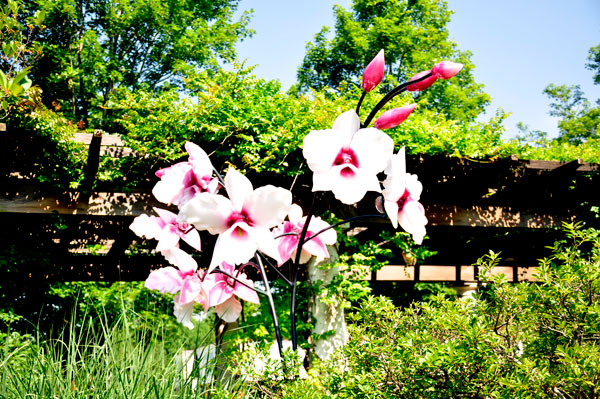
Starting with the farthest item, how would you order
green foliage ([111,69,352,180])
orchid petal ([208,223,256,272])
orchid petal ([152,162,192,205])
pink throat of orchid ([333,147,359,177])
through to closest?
green foliage ([111,69,352,180]), orchid petal ([152,162,192,205]), pink throat of orchid ([333,147,359,177]), orchid petal ([208,223,256,272])

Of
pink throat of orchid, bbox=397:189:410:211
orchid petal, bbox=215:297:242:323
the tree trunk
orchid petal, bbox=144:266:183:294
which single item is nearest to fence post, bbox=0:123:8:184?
the tree trunk

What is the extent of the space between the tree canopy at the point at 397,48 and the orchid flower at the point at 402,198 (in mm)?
11670

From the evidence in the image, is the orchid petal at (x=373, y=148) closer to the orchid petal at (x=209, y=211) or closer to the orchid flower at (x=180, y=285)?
the orchid petal at (x=209, y=211)

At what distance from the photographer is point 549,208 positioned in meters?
5.08


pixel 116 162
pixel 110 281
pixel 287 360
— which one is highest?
pixel 116 162

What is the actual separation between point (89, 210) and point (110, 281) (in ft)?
7.19

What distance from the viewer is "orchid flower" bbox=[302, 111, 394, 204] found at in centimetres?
102

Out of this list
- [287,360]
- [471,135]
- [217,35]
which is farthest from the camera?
[217,35]

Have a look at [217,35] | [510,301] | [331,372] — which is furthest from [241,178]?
[217,35]

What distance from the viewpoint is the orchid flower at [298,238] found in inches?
55.4

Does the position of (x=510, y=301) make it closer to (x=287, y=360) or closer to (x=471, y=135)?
(x=287, y=360)

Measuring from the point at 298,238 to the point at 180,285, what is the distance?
1.33 feet

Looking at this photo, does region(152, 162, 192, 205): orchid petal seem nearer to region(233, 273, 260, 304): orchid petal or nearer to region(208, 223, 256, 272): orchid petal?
region(208, 223, 256, 272): orchid petal

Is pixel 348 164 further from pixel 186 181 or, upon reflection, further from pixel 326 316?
pixel 326 316
